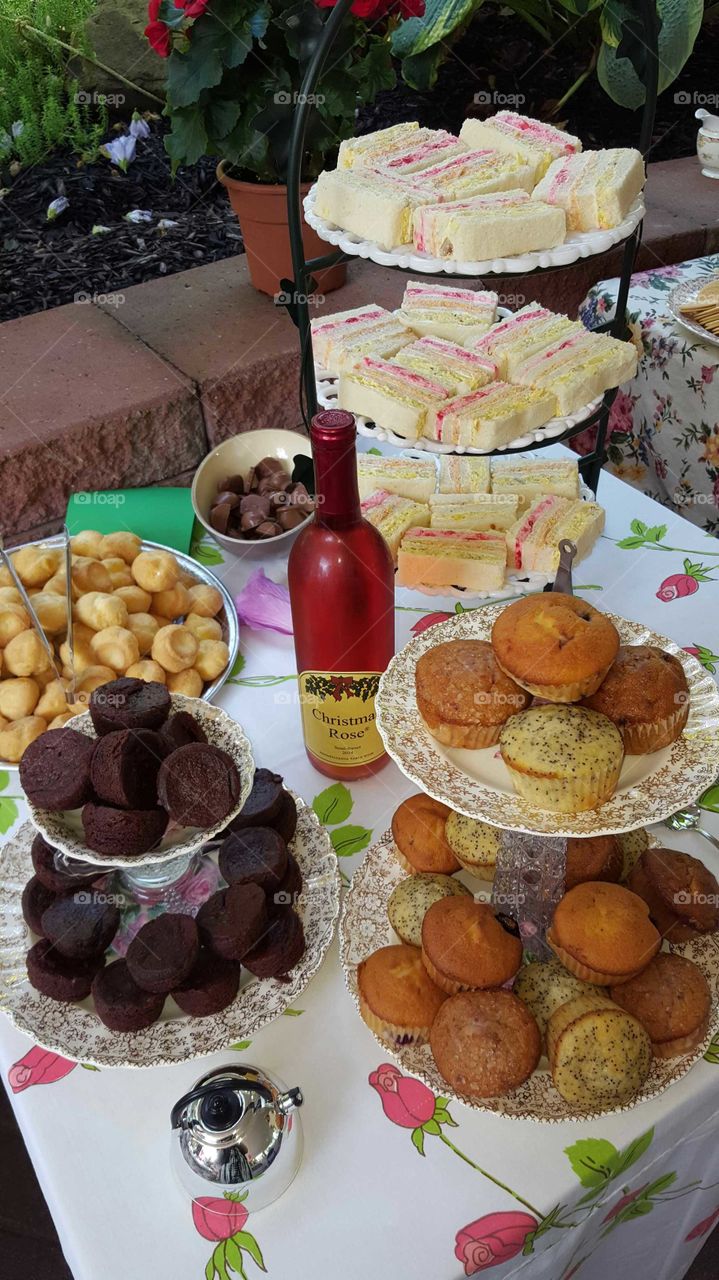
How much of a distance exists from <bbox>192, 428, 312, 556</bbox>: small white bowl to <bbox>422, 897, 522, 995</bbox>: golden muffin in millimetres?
704

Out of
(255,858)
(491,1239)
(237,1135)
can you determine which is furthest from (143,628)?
(491,1239)

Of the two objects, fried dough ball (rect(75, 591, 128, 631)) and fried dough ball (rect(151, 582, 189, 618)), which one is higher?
fried dough ball (rect(75, 591, 128, 631))

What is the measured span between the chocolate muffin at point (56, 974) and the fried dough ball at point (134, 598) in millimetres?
524

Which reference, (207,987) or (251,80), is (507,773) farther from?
(251,80)

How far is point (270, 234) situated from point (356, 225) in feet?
2.58

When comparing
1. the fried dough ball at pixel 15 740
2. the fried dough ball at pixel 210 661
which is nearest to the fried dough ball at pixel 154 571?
the fried dough ball at pixel 210 661

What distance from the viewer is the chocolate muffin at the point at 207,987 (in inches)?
32.4

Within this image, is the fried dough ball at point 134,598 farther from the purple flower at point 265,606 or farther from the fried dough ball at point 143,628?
the purple flower at point 265,606

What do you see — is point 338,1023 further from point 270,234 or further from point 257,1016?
point 270,234

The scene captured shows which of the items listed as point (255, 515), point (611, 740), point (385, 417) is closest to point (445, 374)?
Answer: point (385, 417)

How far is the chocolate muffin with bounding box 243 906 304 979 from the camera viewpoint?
842mm

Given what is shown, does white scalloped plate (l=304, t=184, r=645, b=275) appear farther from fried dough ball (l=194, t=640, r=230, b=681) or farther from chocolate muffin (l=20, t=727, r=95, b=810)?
chocolate muffin (l=20, t=727, r=95, b=810)

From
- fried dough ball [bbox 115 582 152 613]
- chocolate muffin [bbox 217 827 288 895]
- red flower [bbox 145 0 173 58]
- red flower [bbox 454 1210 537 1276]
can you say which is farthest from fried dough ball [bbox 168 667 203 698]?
red flower [bbox 145 0 173 58]

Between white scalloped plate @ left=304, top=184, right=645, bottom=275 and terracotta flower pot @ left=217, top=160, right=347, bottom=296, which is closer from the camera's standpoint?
white scalloped plate @ left=304, top=184, right=645, bottom=275
